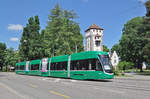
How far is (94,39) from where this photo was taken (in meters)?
80.2

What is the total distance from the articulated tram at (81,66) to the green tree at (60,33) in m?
Answer: 15.7

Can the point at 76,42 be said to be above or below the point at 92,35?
below

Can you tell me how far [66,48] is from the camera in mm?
45188

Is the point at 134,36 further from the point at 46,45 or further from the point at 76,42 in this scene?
the point at 46,45

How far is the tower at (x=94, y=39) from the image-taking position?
78.6m

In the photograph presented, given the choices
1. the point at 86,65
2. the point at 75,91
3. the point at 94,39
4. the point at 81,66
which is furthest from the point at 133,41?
the point at 75,91

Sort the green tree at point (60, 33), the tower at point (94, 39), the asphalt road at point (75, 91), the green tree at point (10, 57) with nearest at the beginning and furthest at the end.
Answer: the asphalt road at point (75, 91)
the green tree at point (60, 33)
the green tree at point (10, 57)
the tower at point (94, 39)

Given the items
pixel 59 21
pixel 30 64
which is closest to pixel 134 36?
pixel 59 21

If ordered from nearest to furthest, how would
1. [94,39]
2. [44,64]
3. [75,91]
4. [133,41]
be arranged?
1. [75,91]
2. [44,64]
3. [133,41]
4. [94,39]

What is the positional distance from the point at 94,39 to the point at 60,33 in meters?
36.0

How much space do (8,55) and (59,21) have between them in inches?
1629

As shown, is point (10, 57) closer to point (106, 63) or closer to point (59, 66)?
point (59, 66)

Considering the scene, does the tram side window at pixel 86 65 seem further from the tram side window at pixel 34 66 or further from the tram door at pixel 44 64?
the tram side window at pixel 34 66

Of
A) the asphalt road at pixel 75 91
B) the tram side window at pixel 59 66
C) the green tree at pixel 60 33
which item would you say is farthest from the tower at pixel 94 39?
the asphalt road at pixel 75 91
